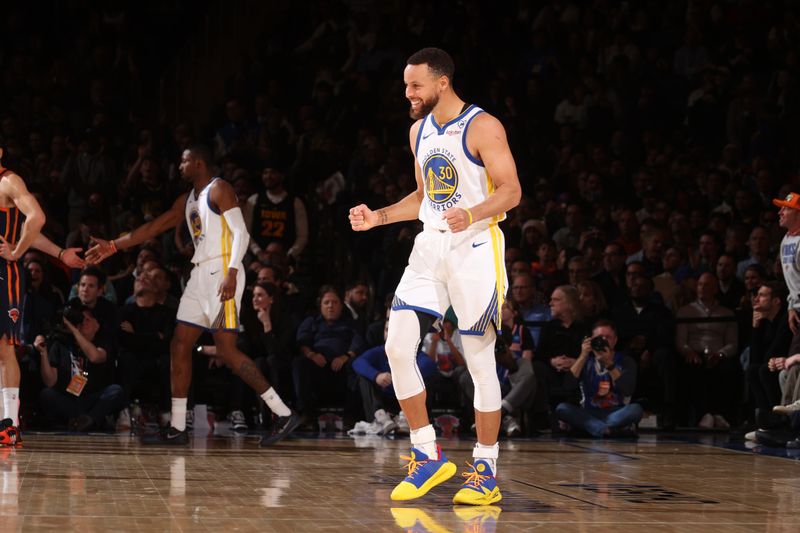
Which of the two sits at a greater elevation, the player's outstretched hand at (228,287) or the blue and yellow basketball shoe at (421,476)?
the player's outstretched hand at (228,287)

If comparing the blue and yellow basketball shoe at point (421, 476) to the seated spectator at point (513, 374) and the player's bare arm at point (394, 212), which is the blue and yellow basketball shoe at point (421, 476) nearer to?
the player's bare arm at point (394, 212)

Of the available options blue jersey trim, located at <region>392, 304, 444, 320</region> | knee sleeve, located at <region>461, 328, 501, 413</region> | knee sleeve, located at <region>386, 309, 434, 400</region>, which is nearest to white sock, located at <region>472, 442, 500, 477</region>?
knee sleeve, located at <region>461, 328, 501, 413</region>

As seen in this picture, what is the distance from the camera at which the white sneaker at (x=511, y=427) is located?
941 cm

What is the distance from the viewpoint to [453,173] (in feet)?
17.0

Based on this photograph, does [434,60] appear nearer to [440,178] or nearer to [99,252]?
[440,178]

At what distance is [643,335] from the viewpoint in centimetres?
1030

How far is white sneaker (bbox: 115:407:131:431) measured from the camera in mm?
9414

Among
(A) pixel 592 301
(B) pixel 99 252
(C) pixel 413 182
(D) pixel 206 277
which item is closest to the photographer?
(B) pixel 99 252

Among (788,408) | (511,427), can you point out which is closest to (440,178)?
(788,408)

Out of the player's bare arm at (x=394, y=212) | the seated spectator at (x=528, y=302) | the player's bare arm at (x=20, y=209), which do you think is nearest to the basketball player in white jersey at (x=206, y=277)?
the player's bare arm at (x=20, y=209)

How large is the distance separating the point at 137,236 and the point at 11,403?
138 centimetres

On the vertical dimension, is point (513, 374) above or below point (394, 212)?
below

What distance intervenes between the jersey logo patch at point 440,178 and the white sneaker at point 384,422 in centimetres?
420

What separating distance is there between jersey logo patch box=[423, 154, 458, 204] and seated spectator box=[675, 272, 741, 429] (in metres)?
5.61
